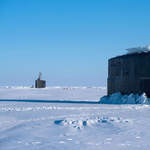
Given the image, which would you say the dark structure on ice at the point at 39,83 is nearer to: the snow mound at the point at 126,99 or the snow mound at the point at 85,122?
the snow mound at the point at 126,99

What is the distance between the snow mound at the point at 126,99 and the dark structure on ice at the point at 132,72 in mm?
259

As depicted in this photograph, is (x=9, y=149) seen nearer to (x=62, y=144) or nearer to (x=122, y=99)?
(x=62, y=144)

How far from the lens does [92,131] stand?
599 cm

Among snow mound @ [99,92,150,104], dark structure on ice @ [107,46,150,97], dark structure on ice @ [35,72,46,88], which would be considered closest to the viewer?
snow mound @ [99,92,150,104]

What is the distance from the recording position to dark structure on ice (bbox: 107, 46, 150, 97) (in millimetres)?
13273

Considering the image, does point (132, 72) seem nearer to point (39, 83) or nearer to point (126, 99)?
point (126, 99)

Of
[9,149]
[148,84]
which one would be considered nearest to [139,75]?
[148,84]

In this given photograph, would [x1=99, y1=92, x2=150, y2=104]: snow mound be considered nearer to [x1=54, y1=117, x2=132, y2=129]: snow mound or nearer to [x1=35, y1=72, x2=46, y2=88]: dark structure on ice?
[x1=54, y1=117, x2=132, y2=129]: snow mound

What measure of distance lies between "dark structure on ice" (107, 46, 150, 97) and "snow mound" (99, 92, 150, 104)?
0.85 ft

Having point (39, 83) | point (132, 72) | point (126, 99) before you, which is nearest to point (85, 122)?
point (126, 99)

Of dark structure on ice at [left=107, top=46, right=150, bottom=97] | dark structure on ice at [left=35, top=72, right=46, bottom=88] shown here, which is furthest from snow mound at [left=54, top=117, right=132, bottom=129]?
dark structure on ice at [left=35, top=72, right=46, bottom=88]

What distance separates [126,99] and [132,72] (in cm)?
171

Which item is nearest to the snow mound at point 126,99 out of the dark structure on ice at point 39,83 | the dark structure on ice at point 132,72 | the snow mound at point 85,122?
the dark structure on ice at point 132,72

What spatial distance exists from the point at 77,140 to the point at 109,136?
84cm
